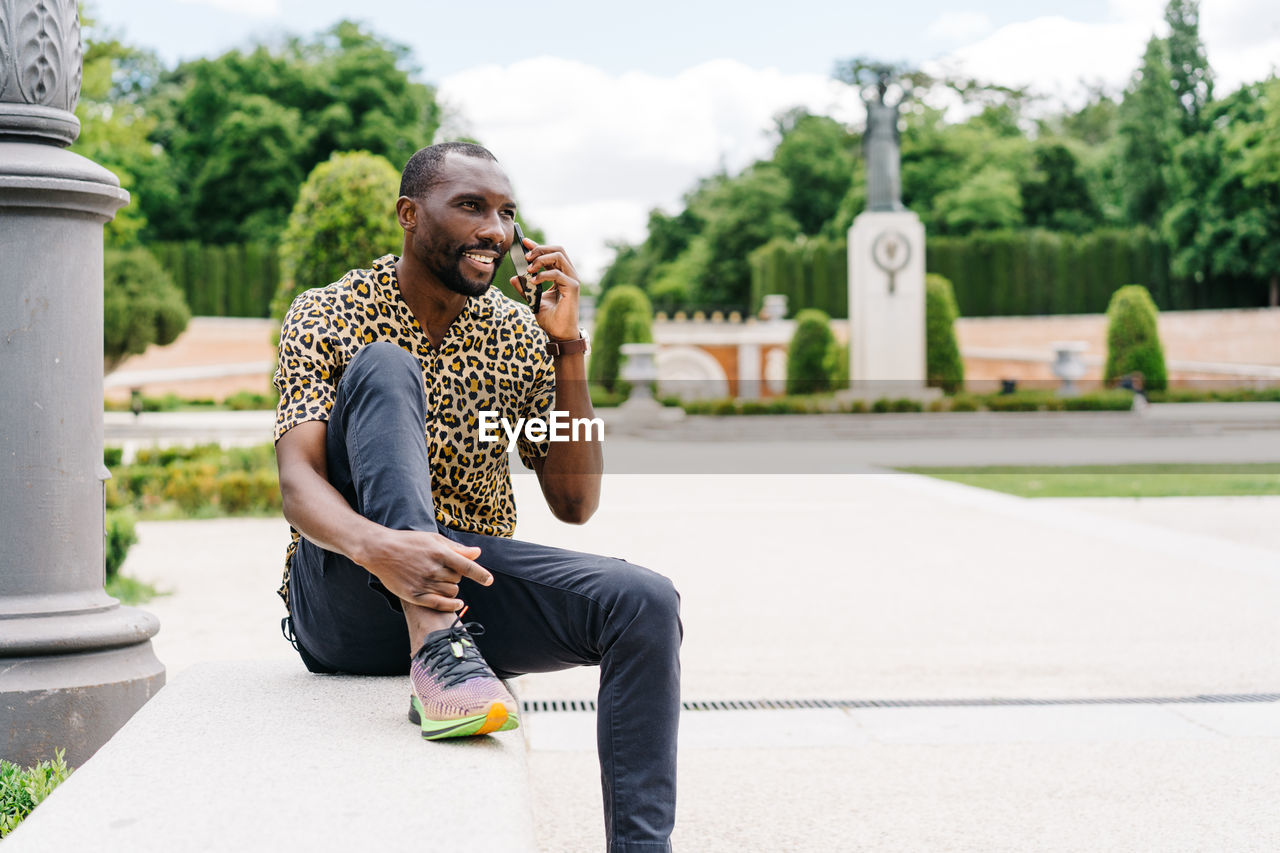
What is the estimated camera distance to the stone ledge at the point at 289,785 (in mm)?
1780

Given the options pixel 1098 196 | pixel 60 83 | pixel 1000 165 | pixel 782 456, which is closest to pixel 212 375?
pixel 782 456

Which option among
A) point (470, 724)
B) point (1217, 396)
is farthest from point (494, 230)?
point (1217, 396)

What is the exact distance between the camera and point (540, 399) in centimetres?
294

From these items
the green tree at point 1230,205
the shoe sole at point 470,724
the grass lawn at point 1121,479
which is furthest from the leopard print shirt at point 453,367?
the green tree at point 1230,205

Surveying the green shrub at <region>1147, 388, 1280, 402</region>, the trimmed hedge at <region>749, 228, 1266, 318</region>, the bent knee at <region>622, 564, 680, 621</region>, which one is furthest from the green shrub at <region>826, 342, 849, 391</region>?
the bent knee at <region>622, 564, 680, 621</region>

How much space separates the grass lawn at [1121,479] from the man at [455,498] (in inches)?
424

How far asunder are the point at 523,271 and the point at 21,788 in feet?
5.17

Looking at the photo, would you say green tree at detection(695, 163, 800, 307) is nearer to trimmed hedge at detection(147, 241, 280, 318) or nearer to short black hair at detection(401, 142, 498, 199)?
trimmed hedge at detection(147, 241, 280, 318)

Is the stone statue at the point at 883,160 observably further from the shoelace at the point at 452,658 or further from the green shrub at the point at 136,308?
the shoelace at the point at 452,658

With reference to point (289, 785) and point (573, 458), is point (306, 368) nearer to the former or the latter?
point (573, 458)

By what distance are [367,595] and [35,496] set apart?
1.18 m

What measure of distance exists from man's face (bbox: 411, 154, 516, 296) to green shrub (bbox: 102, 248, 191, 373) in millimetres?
23120

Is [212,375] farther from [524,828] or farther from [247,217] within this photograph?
[524,828]

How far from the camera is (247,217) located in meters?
44.7
